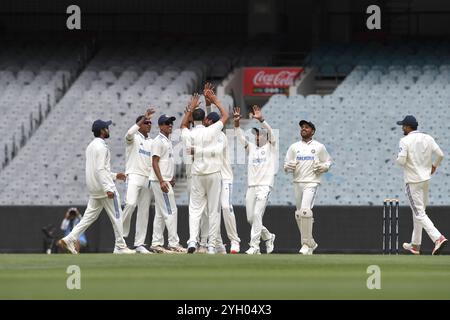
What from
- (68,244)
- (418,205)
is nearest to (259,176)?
(418,205)

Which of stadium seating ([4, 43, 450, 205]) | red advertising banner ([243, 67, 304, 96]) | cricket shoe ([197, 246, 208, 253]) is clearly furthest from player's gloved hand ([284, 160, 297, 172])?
red advertising banner ([243, 67, 304, 96])

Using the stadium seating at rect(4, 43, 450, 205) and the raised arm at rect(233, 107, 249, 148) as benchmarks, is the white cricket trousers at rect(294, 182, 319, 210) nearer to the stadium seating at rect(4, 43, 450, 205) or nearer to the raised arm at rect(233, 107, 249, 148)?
the raised arm at rect(233, 107, 249, 148)

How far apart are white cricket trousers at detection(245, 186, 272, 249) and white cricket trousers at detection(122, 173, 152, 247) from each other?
171cm

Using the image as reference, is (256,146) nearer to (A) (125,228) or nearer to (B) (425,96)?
(A) (125,228)

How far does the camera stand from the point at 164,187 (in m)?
20.6

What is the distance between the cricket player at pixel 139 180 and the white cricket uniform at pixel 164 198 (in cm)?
26

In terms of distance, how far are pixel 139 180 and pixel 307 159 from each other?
2.74 m

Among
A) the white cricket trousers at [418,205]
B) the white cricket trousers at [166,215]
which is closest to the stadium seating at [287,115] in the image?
the white cricket trousers at [418,205]

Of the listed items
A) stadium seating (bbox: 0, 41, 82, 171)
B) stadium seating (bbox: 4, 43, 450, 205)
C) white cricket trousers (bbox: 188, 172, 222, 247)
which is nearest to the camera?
white cricket trousers (bbox: 188, 172, 222, 247)

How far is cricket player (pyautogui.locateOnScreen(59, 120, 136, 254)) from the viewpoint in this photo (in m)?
20.1

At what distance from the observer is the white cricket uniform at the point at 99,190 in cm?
2008

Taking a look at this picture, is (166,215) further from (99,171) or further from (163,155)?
(99,171)
